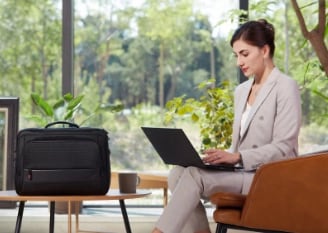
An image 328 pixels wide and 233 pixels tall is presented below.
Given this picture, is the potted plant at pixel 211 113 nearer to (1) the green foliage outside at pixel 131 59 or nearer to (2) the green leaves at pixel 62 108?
(1) the green foliage outside at pixel 131 59

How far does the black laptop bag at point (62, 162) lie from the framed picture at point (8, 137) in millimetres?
1571

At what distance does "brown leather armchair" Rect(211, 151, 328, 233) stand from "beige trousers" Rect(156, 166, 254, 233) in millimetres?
79

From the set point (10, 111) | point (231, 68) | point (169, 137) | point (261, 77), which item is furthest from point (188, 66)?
point (169, 137)

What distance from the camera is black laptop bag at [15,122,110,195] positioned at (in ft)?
10.5

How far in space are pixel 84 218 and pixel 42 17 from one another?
4.47 feet

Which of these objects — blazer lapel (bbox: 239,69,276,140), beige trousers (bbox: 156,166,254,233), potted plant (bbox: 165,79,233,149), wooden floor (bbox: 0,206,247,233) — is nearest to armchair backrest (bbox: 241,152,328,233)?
beige trousers (bbox: 156,166,254,233)

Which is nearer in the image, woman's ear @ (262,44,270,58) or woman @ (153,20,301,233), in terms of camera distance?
woman @ (153,20,301,233)

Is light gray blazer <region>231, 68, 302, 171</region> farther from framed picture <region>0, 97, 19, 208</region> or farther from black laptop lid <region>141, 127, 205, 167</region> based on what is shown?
framed picture <region>0, 97, 19, 208</region>

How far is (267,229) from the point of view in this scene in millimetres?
3227

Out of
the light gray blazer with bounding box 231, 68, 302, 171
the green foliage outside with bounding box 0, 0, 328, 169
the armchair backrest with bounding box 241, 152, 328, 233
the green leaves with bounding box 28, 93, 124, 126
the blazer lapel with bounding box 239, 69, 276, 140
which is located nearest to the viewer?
the armchair backrest with bounding box 241, 152, 328, 233

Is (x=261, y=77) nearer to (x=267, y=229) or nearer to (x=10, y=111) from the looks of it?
(x=267, y=229)

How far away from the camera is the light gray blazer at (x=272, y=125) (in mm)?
3352

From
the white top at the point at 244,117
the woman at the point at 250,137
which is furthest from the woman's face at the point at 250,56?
the white top at the point at 244,117

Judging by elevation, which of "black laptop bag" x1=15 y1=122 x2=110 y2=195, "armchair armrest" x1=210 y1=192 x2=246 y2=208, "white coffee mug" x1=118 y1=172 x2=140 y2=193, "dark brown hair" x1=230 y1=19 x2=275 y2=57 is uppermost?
"dark brown hair" x1=230 y1=19 x2=275 y2=57
